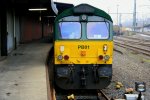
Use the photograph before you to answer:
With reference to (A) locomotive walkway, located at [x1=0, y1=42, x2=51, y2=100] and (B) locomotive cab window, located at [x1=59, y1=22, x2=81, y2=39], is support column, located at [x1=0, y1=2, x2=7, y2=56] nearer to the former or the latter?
(A) locomotive walkway, located at [x1=0, y1=42, x2=51, y2=100]

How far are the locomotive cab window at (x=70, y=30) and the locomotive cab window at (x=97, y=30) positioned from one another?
1.13 feet

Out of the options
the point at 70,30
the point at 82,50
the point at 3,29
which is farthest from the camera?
the point at 3,29

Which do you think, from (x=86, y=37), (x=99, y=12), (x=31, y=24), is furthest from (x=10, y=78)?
(x=31, y=24)

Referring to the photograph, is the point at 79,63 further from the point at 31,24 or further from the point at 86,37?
the point at 31,24

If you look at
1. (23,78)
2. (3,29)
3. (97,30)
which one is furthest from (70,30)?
(3,29)

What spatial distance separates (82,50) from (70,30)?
77 cm

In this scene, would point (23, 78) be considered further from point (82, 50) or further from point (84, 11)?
point (84, 11)

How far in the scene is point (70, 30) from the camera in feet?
39.5

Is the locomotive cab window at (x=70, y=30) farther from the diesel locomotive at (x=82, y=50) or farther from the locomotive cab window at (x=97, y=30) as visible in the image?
the locomotive cab window at (x=97, y=30)

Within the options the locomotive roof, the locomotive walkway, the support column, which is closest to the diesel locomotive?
the locomotive roof

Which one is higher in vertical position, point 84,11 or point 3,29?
point 84,11

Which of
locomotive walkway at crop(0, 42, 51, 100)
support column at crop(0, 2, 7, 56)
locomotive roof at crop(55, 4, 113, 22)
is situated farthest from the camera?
support column at crop(0, 2, 7, 56)

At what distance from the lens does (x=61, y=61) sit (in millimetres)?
11758

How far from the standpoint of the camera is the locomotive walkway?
31.7 ft
